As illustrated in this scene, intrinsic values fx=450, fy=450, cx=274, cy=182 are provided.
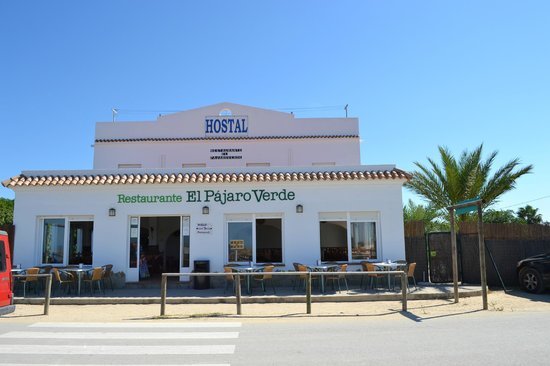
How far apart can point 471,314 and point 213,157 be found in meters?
14.6

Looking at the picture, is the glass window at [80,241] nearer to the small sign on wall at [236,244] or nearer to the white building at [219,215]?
Result: the white building at [219,215]

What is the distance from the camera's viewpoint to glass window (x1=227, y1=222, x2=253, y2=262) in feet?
49.8

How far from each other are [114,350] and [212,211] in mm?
8266

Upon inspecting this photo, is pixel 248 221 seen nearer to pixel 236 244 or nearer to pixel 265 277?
pixel 236 244

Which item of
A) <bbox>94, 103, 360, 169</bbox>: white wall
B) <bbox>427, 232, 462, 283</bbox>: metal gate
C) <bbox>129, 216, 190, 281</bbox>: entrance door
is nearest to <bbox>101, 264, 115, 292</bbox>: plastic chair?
<bbox>129, 216, 190, 281</bbox>: entrance door

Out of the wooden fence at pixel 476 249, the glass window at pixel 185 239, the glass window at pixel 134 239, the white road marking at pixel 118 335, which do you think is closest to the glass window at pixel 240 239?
the glass window at pixel 185 239

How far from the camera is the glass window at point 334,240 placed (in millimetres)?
15234

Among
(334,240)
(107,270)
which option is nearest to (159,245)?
(107,270)

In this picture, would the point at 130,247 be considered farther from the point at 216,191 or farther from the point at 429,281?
the point at 429,281

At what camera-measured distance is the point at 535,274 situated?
13805 millimetres

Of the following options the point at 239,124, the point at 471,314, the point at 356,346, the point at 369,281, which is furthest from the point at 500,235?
the point at 239,124

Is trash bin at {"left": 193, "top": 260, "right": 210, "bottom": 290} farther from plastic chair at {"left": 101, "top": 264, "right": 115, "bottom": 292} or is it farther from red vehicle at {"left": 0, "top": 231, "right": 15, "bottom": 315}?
red vehicle at {"left": 0, "top": 231, "right": 15, "bottom": 315}

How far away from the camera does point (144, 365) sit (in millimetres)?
6105

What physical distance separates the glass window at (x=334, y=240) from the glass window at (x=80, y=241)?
7.83m
